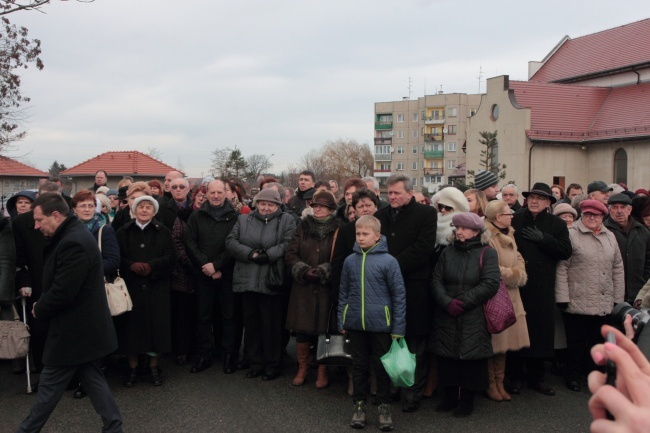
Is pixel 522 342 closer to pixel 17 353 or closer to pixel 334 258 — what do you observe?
pixel 334 258

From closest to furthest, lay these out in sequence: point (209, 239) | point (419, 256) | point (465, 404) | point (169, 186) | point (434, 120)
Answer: point (465, 404) < point (419, 256) < point (209, 239) < point (169, 186) < point (434, 120)

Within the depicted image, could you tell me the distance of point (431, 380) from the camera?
6.84 metres

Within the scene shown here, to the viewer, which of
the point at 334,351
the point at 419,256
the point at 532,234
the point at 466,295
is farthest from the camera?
the point at 532,234

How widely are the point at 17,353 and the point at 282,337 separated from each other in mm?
3021

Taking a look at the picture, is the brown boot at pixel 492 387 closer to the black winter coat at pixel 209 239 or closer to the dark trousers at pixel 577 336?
the dark trousers at pixel 577 336

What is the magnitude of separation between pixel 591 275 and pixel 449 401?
2.32 metres

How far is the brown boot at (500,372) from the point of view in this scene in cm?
663

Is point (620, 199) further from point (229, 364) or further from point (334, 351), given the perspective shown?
point (229, 364)

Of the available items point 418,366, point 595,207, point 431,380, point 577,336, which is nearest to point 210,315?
point 418,366

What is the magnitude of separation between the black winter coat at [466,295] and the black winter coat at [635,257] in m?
2.44

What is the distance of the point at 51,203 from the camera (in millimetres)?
→ 5086

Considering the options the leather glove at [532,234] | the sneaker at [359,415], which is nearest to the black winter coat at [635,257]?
the leather glove at [532,234]

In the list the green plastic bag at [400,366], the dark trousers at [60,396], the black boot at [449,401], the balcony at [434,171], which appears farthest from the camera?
the balcony at [434,171]

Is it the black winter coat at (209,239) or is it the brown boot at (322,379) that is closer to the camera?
the brown boot at (322,379)
